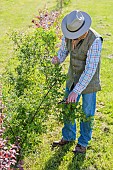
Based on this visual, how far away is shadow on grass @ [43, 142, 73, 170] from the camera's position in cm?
413

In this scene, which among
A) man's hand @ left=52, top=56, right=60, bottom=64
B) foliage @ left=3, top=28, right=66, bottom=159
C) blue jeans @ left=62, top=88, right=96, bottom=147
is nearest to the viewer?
foliage @ left=3, top=28, right=66, bottom=159

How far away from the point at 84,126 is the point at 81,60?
1.00 m

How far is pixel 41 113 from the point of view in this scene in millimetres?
3342

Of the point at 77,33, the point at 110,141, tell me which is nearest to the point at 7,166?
the point at 77,33

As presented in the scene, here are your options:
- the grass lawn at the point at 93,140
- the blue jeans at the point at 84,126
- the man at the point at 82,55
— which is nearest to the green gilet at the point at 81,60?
the man at the point at 82,55

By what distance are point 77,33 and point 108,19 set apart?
8634 mm

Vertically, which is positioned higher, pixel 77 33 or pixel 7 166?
pixel 77 33

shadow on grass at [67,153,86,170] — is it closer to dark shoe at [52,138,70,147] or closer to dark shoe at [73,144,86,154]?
dark shoe at [73,144,86,154]

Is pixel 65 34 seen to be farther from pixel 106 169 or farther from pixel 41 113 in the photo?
pixel 106 169

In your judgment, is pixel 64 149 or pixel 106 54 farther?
pixel 106 54

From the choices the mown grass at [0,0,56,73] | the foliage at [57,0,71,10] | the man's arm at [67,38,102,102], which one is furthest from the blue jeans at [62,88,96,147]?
the foliage at [57,0,71,10]

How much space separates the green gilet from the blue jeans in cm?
13

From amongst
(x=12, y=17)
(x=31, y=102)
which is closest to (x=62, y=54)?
(x=31, y=102)

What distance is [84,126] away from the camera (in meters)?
4.14
